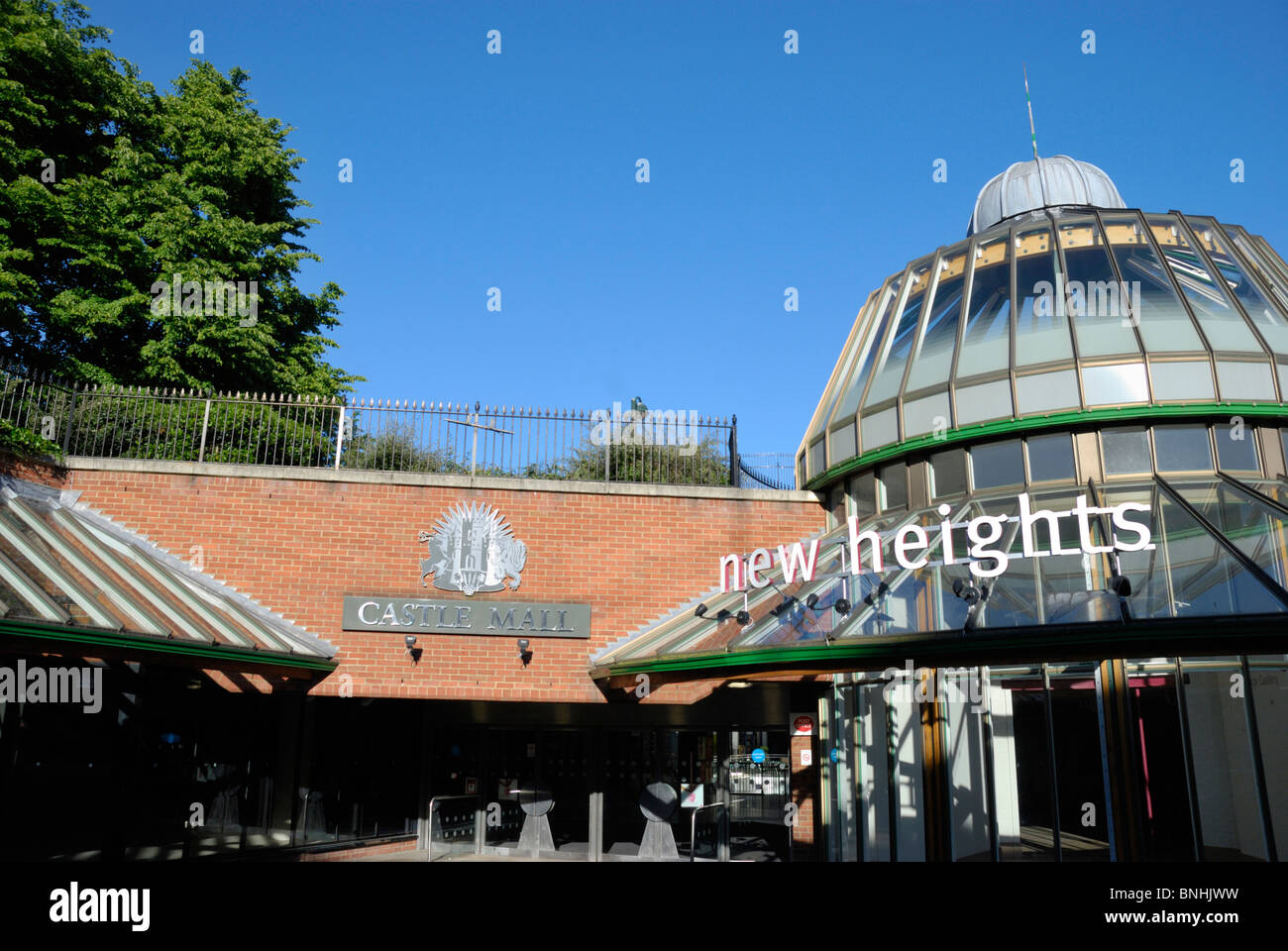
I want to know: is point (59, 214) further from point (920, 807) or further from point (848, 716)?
point (920, 807)

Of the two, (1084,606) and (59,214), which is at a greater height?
(59,214)

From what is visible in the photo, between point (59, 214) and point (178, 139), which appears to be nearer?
point (59, 214)

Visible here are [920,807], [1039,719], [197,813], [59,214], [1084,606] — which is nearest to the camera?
[1084,606]

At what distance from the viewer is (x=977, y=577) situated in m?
10.7

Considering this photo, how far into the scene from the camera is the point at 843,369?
57.5 ft

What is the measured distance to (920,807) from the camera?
12438 mm

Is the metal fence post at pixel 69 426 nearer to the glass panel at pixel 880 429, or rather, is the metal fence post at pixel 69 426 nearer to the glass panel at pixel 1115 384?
the glass panel at pixel 880 429

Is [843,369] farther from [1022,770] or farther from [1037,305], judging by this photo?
[1022,770]

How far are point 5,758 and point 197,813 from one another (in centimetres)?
293

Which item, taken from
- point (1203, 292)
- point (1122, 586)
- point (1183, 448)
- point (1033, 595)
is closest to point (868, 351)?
point (1203, 292)

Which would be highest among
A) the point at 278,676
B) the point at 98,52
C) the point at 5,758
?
the point at 98,52

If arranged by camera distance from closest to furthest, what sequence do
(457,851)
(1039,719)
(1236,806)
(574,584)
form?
(1236,806) < (1039,719) < (574,584) < (457,851)

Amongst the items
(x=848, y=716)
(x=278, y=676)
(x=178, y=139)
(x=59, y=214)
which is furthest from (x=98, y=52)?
(x=848, y=716)

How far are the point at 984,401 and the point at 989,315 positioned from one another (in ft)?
6.96
